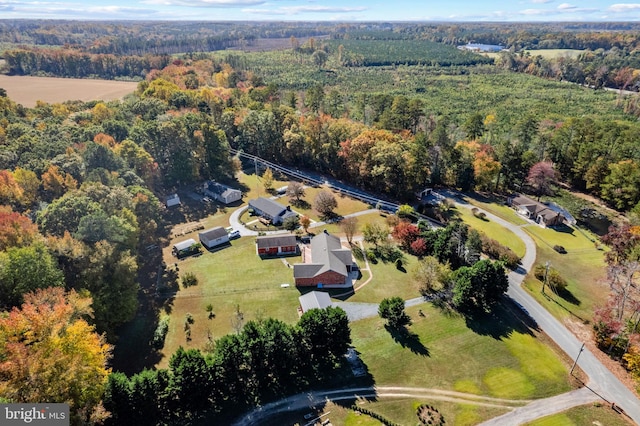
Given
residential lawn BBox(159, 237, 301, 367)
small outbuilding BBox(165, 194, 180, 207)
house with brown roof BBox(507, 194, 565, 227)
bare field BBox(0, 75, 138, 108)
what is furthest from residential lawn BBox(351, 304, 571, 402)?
bare field BBox(0, 75, 138, 108)

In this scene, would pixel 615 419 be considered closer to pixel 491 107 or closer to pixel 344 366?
pixel 344 366

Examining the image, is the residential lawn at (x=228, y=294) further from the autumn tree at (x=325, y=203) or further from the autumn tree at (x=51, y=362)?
the autumn tree at (x=325, y=203)

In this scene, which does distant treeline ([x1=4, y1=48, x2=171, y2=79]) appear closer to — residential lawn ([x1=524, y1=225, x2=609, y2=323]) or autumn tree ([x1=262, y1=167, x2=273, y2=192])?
autumn tree ([x1=262, y1=167, x2=273, y2=192])

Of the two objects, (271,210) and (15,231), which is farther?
(271,210)

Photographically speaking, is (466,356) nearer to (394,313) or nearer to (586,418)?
(394,313)

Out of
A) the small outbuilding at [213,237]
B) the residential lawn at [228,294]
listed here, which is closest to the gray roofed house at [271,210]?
the residential lawn at [228,294]

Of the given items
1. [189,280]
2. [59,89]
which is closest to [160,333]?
[189,280]

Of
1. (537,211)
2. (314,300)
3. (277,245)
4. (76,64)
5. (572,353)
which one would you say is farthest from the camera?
(76,64)
